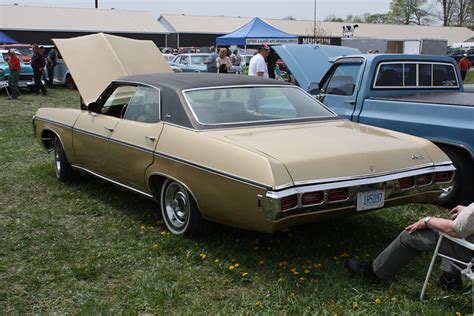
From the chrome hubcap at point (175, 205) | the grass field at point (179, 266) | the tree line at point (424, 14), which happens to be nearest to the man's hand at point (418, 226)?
the grass field at point (179, 266)

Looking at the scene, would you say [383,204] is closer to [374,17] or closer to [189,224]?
[189,224]

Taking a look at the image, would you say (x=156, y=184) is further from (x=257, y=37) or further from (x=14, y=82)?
(x=257, y=37)

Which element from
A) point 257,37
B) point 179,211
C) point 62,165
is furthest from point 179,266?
point 257,37

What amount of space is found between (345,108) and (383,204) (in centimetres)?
302

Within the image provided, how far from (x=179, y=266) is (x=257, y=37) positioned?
700 inches

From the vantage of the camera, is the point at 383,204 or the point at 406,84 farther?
the point at 406,84

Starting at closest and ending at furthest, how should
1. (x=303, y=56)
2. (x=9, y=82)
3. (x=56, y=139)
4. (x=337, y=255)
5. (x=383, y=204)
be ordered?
(x=383, y=204) → (x=337, y=255) → (x=56, y=139) → (x=303, y=56) → (x=9, y=82)

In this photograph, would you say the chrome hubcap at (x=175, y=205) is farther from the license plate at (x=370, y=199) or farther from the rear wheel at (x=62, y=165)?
the rear wheel at (x=62, y=165)

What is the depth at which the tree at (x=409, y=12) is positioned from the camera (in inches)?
3430

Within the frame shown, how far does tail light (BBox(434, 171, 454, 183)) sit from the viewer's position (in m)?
4.42

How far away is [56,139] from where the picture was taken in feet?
22.2

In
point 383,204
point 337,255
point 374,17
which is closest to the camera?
point 383,204

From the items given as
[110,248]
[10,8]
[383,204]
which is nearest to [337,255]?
[383,204]

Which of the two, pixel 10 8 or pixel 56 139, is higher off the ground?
pixel 10 8
